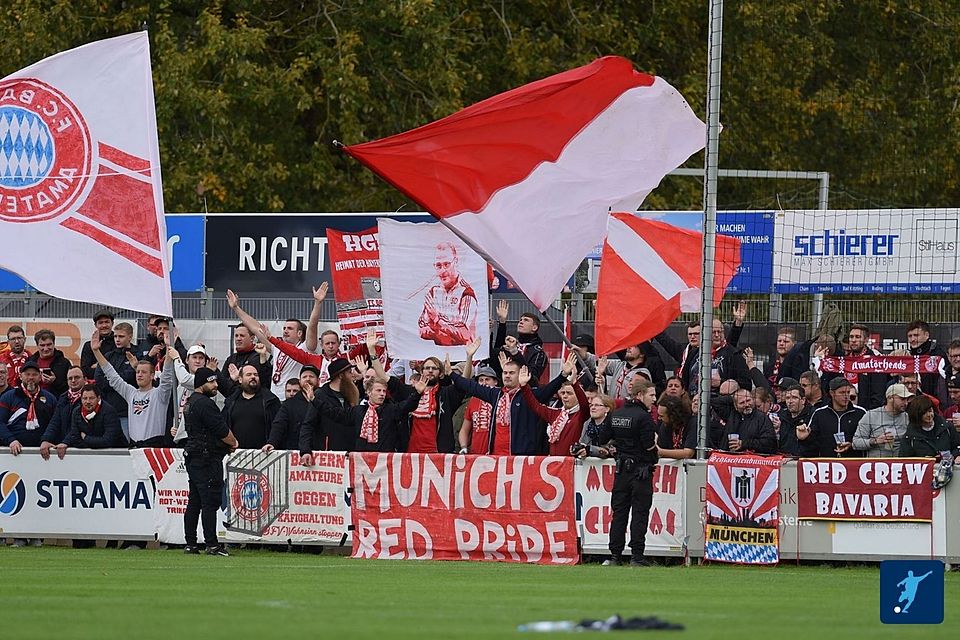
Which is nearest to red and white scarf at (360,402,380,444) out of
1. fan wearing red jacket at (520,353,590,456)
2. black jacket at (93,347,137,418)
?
fan wearing red jacket at (520,353,590,456)

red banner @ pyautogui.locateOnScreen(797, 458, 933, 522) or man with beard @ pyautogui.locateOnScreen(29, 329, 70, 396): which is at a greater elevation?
man with beard @ pyautogui.locateOnScreen(29, 329, 70, 396)

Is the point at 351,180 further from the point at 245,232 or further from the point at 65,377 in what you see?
Answer: the point at 65,377

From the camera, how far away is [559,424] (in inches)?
738

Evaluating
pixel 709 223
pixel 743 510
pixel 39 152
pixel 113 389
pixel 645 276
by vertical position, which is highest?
pixel 39 152

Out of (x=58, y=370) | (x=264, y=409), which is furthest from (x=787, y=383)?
→ (x=58, y=370)

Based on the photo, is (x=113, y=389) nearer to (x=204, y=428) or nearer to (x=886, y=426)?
(x=204, y=428)

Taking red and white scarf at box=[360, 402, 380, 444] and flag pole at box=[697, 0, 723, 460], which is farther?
red and white scarf at box=[360, 402, 380, 444]

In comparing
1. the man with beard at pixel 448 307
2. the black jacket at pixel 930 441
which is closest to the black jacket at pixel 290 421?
the man with beard at pixel 448 307

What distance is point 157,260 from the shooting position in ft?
54.5

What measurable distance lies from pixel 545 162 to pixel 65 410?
6958 millimetres

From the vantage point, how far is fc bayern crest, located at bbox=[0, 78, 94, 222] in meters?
16.6

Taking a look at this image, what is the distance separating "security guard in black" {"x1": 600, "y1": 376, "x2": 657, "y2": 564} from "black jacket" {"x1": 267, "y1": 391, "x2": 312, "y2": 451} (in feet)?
12.6

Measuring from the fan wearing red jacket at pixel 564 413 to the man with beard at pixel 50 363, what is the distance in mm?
6276

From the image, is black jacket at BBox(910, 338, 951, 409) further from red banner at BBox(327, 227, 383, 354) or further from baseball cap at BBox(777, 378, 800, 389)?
red banner at BBox(327, 227, 383, 354)
